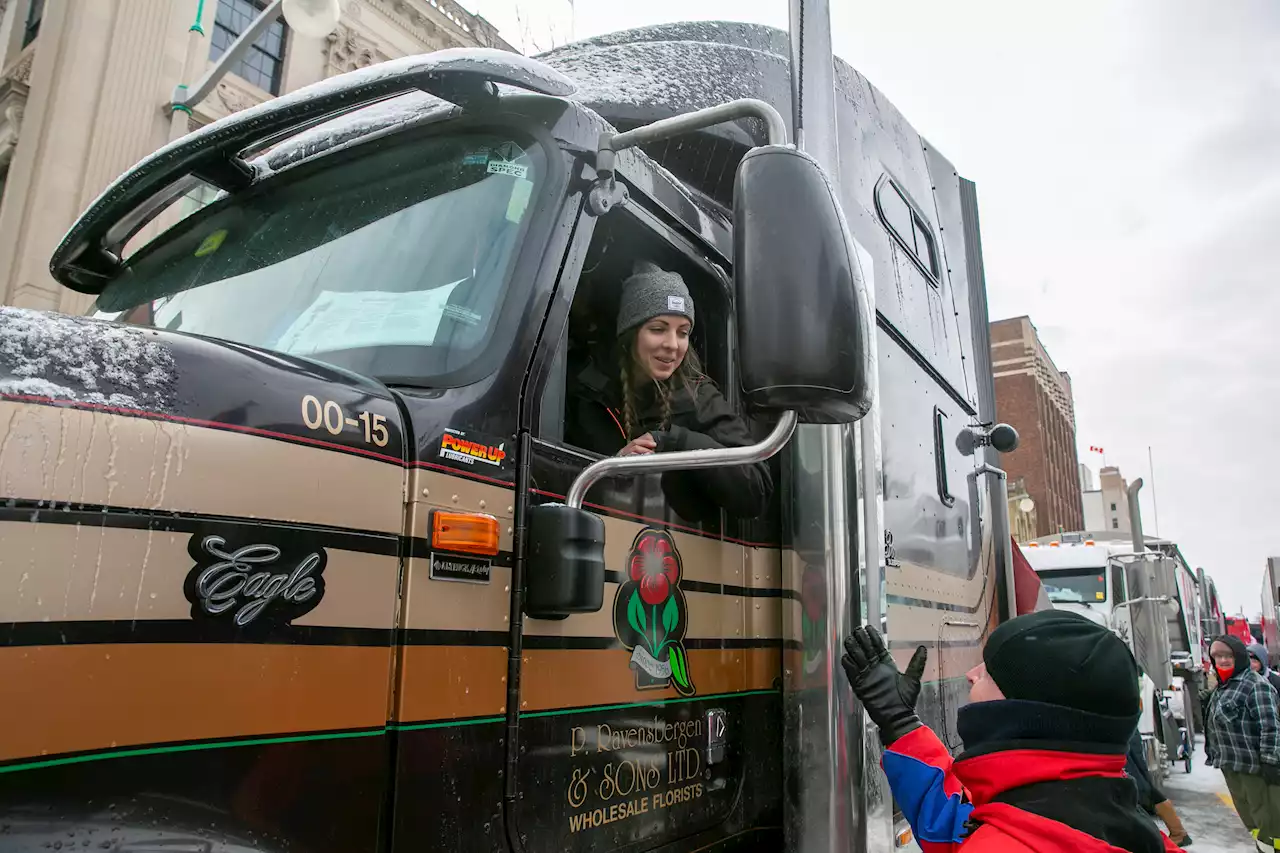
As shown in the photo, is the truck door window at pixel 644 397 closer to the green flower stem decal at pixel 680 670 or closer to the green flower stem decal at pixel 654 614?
the green flower stem decal at pixel 654 614

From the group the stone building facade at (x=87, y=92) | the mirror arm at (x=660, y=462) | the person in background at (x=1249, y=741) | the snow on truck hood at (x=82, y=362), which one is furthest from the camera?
the stone building facade at (x=87, y=92)

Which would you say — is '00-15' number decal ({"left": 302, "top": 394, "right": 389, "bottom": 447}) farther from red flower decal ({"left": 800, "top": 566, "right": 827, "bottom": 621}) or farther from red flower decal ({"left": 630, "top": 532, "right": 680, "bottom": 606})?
red flower decal ({"left": 800, "top": 566, "right": 827, "bottom": 621})

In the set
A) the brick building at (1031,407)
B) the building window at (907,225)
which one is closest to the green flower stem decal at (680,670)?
the building window at (907,225)

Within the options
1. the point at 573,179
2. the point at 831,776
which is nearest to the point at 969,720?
the point at 831,776

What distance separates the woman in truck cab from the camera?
2.38 meters

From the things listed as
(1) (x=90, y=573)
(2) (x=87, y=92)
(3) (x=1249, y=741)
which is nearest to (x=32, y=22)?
(2) (x=87, y=92)

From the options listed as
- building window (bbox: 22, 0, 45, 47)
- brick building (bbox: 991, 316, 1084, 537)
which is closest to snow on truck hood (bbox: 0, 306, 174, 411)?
building window (bbox: 22, 0, 45, 47)

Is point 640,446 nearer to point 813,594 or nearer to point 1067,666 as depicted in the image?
point 813,594

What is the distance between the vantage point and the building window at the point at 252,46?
14.5m

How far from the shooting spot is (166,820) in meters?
1.24

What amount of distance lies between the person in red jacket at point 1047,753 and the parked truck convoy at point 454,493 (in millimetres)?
470

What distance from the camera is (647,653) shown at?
2182mm

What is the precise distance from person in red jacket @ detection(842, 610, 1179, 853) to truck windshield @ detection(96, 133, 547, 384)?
1.32 metres

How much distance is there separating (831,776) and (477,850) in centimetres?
113
